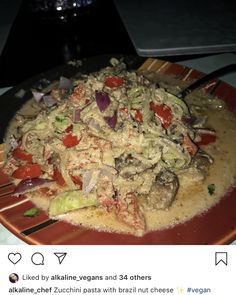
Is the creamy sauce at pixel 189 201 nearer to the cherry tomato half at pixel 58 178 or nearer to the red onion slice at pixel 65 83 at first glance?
the cherry tomato half at pixel 58 178

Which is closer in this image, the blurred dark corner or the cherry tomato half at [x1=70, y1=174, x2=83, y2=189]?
the cherry tomato half at [x1=70, y1=174, x2=83, y2=189]

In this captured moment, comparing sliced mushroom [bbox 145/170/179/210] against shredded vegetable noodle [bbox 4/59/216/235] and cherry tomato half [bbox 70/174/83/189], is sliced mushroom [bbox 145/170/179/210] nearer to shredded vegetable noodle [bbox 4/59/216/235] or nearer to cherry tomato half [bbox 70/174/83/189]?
shredded vegetable noodle [bbox 4/59/216/235]

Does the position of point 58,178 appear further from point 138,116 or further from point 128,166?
point 138,116

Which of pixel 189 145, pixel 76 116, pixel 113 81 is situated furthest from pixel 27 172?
pixel 189 145

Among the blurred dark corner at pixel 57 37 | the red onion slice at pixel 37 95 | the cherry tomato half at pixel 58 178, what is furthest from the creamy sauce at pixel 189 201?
the blurred dark corner at pixel 57 37

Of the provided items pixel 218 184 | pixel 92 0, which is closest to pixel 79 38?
pixel 92 0
